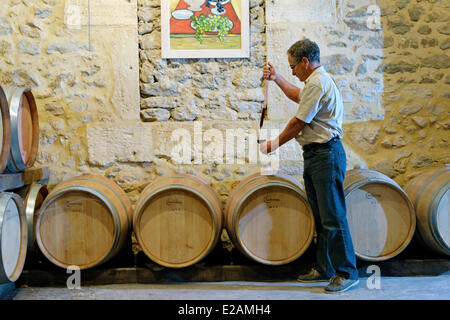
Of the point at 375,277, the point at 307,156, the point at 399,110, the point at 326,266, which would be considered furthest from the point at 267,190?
the point at 399,110

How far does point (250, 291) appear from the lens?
3.18m

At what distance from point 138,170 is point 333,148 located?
169 cm

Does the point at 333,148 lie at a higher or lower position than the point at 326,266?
higher

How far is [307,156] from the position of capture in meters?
3.25

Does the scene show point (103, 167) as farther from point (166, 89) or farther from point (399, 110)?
point (399, 110)

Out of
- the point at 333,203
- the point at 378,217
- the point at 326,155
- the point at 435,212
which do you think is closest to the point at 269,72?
the point at 326,155

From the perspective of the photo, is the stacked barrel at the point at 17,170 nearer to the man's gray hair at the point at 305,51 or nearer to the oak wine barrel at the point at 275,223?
the oak wine barrel at the point at 275,223

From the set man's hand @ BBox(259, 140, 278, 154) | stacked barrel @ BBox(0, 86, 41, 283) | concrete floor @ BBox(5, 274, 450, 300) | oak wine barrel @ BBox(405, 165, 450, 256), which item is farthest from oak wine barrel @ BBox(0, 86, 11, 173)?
oak wine barrel @ BBox(405, 165, 450, 256)

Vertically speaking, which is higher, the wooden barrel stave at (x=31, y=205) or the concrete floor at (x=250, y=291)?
the wooden barrel stave at (x=31, y=205)

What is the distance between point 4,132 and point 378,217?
2.53 m

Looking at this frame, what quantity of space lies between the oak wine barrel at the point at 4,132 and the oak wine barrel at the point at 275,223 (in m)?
1.48

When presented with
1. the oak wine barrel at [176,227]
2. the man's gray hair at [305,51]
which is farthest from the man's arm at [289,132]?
the oak wine barrel at [176,227]

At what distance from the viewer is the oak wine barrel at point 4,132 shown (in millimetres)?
3020
